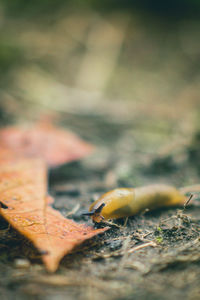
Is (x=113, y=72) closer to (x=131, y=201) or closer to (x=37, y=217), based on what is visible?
(x=131, y=201)

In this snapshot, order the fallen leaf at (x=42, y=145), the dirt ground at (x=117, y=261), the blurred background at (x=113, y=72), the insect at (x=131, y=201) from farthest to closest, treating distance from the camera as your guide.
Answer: the blurred background at (x=113, y=72) < the fallen leaf at (x=42, y=145) < the insect at (x=131, y=201) < the dirt ground at (x=117, y=261)

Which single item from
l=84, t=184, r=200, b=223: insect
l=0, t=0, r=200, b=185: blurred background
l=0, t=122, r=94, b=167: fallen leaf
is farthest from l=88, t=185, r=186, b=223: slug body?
l=0, t=122, r=94, b=167: fallen leaf

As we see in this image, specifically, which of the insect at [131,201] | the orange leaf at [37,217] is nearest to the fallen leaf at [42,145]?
the orange leaf at [37,217]

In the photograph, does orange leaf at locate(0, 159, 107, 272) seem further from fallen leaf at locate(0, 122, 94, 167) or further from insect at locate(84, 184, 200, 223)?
fallen leaf at locate(0, 122, 94, 167)

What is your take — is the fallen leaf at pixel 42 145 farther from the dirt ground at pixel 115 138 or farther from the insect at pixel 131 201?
the insect at pixel 131 201

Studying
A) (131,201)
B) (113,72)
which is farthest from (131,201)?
(113,72)

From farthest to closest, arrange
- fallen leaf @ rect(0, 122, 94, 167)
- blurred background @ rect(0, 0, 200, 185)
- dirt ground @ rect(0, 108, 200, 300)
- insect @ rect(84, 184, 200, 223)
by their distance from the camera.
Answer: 1. blurred background @ rect(0, 0, 200, 185)
2. fallen leaf @ rect(0, 122, 94, 167)
3. insect @ rect(84, 184, 200, 223)
4. dirt ground @ rect(0, 108, 200, 300)

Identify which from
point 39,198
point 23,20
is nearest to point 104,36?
point 23,20
